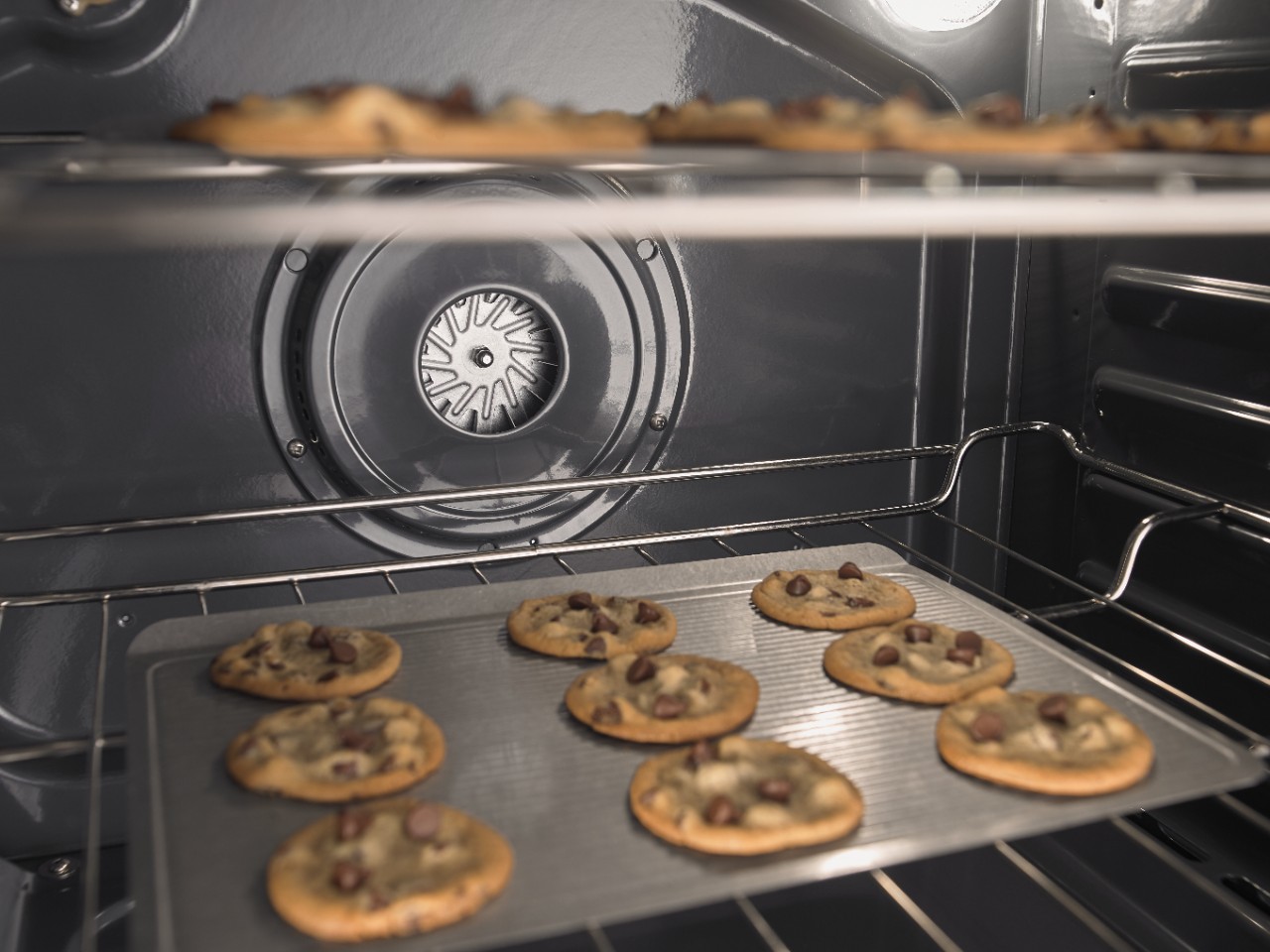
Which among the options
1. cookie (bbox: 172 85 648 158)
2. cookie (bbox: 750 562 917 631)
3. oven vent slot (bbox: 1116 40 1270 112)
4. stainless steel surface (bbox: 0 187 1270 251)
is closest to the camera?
stainless steel surface (bbox: 0 187 1270 251)

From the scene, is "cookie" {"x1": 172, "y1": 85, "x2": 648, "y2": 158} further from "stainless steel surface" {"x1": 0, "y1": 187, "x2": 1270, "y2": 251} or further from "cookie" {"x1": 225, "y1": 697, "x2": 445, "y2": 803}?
"cookie" {"x1": 225, "y1": 697, "x2": 445, "y2": 803}

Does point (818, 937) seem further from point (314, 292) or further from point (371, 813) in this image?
point (314, 292)

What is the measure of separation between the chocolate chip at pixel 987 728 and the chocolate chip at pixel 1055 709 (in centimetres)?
6

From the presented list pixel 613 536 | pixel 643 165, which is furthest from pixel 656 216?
pixel 613 536

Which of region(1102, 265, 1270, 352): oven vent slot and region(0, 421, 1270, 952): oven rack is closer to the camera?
region(0, 421, 1270, 952): oven rack

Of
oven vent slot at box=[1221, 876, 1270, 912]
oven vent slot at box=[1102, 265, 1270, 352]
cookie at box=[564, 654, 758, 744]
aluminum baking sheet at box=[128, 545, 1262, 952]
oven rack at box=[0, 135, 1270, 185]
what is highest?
oven rack at box=[0, 135, 1270, 185]

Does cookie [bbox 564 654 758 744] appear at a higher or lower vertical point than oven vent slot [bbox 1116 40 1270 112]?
lower

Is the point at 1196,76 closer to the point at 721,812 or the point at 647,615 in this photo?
the point at 647,615

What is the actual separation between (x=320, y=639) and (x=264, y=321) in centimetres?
37

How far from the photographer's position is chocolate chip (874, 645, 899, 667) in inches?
51.9

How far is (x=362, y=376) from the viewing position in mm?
1462

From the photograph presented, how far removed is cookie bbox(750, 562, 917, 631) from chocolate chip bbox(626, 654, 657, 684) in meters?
0.24

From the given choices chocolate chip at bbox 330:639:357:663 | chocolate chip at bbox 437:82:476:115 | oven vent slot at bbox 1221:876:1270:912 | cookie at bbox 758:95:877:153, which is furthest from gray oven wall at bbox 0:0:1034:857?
oven vent slot at bbox 1221:876:1270:912

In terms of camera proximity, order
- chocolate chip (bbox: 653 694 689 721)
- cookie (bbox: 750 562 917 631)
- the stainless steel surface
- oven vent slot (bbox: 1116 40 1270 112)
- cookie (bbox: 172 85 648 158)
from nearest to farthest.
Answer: the stainless steel surface
cookie (bbox: 172 85 648 158)
chocolate chip (bbox: 653 694 689 721)
oven vent slot (bbox: 1116 40 1270 112)
cookie (bbox: 750 562 917 631)
